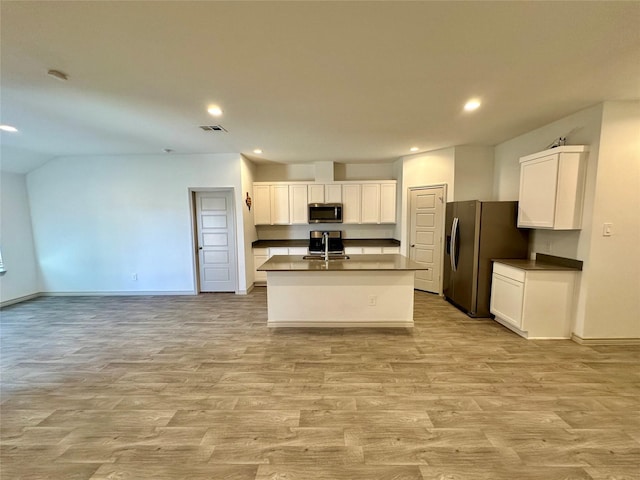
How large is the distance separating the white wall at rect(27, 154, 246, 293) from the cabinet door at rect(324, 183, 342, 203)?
6.07ft

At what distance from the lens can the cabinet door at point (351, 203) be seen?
18.4ft

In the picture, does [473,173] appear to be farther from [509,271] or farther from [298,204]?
[298,204]

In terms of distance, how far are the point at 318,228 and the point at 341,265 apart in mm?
2696

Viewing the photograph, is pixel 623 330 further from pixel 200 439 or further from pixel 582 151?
pixel 200 439

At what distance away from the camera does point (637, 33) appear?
5.33 feet

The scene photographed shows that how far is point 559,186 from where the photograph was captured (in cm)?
295

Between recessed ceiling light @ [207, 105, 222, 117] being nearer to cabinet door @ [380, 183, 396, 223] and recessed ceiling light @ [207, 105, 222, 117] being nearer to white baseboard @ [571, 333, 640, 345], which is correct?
cabinet door @ [380, 183, 396, 223]

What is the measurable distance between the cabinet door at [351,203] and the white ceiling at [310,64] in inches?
85.9

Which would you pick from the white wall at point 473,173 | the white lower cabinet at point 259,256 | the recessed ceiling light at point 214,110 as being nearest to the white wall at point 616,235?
the white wall at point 473,173

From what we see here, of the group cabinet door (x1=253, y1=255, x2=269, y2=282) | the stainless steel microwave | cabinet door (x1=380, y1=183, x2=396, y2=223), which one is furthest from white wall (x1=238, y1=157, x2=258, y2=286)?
cabinet door (x1=380, y1=183, x2=396, y2=223)

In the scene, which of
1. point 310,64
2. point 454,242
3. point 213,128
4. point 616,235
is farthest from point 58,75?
point 616,235

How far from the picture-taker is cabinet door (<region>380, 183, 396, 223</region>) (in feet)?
18.3

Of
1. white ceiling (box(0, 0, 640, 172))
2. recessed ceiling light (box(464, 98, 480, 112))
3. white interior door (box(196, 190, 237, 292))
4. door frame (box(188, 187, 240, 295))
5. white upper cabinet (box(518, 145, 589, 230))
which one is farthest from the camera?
white interior door (box(196, 190, 237, 292))

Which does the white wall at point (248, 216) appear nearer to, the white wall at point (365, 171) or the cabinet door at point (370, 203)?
the white wall at point (365, 171)
